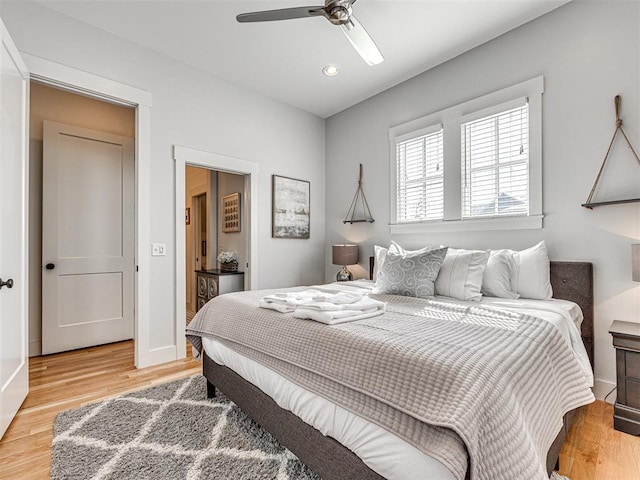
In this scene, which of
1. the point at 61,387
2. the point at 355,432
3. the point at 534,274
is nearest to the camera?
the point at 355,432

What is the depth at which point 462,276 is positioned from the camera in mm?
2367

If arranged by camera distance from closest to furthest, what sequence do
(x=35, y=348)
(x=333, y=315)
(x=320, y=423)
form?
(x=320, y=423) < (x=333, y=315) < (x=35, y=348)

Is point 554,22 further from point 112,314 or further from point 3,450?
point 112,314

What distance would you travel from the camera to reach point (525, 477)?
89 centimetres

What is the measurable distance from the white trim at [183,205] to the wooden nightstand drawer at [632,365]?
10.5 feet

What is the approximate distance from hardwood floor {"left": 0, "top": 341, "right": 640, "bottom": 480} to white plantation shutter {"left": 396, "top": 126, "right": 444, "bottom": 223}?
203cm

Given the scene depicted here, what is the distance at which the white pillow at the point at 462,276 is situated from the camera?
7.62ft

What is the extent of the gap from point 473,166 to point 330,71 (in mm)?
1756

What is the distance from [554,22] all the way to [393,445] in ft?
10.6

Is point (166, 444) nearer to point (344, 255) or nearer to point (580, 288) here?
point (344, 255)

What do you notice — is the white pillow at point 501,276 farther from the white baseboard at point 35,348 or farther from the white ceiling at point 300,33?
the white baseboard at point 35,348

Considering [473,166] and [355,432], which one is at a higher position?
[473,166]

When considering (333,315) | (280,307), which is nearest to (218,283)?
(280,307)

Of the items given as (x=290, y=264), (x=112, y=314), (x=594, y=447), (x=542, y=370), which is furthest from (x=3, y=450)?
(x=594, y=447)
